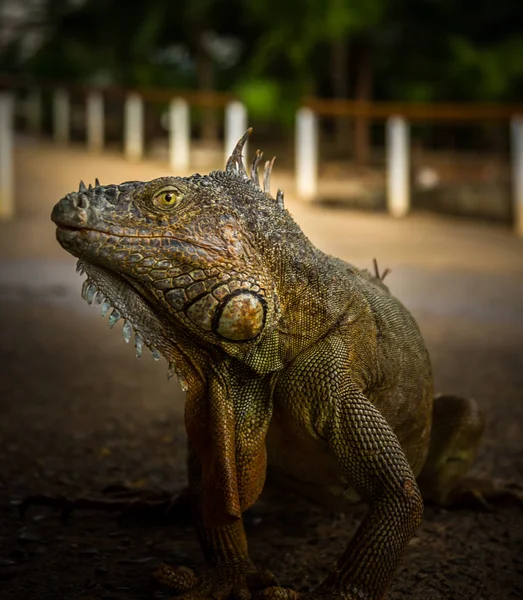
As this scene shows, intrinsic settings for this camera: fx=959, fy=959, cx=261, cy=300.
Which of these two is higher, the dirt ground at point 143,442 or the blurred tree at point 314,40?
the blurred tree at point 314,40

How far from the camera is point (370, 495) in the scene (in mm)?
3318

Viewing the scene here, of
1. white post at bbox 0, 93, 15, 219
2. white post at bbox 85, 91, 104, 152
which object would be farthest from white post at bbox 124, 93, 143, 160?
white post at bbox 0, 93, 15, 219

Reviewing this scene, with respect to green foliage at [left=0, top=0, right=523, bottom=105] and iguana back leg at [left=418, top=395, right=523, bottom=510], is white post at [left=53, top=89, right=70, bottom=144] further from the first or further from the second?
iguana back leg at [left=418, top=395, right=523, bottom=510]

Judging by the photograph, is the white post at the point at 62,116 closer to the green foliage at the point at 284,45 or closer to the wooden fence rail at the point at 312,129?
the green foliage at the point at 284,45

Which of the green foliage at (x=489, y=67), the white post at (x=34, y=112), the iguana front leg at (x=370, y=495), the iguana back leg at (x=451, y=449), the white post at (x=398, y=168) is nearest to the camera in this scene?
the iguana front leg at (x=370, y=495)

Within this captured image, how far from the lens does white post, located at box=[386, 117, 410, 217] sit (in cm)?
1759

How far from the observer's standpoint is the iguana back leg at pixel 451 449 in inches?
174

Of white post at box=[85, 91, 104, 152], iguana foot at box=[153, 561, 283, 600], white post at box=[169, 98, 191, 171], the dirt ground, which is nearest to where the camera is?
iguana foot at box=[153, 561, 283, 600]

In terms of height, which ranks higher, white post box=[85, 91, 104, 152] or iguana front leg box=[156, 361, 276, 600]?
white post box=[85, 91, 104, 152]

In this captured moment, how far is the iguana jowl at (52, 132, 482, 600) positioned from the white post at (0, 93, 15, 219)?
13.2 m

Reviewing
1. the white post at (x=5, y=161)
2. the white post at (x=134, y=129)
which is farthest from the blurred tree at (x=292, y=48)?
the white post at (x=5, y=161)

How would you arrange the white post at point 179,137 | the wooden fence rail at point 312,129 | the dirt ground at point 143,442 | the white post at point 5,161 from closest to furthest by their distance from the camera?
1. the dirt ground at point 143,442
2. the white post at point 5,161
3. the wooden fence rail at point 312,129
4. the white post at point 179,137

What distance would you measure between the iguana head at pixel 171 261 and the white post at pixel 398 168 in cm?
1469

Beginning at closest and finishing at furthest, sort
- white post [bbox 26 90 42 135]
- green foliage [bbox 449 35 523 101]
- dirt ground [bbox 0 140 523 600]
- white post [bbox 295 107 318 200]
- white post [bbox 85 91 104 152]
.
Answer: dirt ground [bbox 0 140 523 600] → white post [bbox 295 107 318 200] → green foliage [bbox 449 35 523 101] → white post [bbox 85 91 104 152] → white post [bbox 26 90 42 135]
